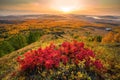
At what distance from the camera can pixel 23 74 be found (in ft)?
35.7

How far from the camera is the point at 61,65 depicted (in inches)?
413

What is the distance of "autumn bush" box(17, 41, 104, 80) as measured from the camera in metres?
10.1

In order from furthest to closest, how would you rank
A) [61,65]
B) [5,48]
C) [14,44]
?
1. [14,44]
2. [5,48]
3. [61,65]

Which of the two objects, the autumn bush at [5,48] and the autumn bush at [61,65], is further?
the autumn bush at [5,48]

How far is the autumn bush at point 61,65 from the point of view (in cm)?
1015

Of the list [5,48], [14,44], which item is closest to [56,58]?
[5,48]

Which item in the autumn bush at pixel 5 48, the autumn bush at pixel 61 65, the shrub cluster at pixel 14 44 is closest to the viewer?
the autumn bush at pixel 61 65

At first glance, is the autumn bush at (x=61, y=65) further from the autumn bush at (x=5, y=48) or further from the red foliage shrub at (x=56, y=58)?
the autumn bush at (x=5, y=48)

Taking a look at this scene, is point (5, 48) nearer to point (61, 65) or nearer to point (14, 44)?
point (14, 44)

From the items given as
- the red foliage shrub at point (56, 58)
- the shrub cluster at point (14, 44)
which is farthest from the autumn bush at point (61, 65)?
the shrub cluster at point (14, 44)

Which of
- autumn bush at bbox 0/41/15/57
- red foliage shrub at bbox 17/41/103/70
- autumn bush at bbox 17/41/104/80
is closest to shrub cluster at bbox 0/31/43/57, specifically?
autumn bush at bbox 0/41/15/57

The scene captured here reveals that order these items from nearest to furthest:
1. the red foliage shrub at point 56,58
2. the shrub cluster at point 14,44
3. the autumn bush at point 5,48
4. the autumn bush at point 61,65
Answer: the autumn bush at point 61,65, the red foliage shrub at point 56,58, the autumn bush at point 5,48, the shrub cluster at point 14,44

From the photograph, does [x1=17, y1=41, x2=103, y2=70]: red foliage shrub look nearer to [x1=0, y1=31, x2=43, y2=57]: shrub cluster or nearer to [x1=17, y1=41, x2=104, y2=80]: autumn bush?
[x1=17, y1=41, x2=104, y2=80]: autumn bush

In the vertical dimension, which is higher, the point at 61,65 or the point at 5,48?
the point at 61,65
